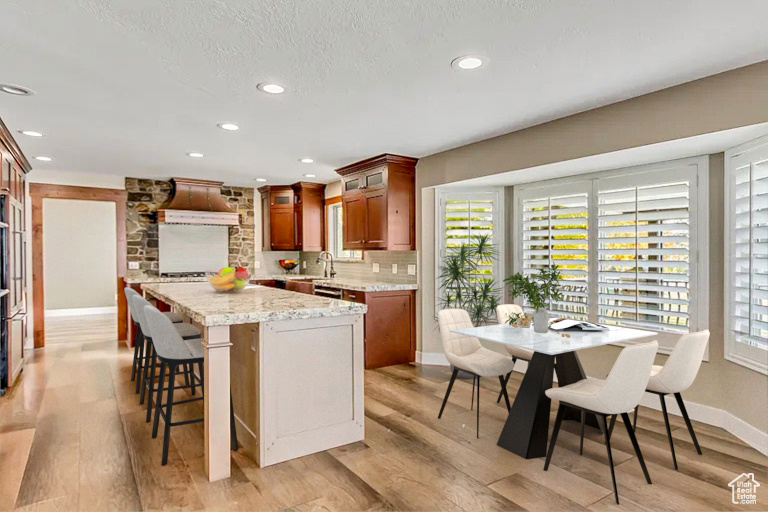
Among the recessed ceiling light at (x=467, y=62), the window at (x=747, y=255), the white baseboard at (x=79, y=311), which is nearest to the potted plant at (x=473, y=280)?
the window at (x=747, y=255)

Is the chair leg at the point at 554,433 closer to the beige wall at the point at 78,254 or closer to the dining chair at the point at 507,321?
the dining chair at the point at 507,321

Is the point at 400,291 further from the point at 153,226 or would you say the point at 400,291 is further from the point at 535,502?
the point at 153,226

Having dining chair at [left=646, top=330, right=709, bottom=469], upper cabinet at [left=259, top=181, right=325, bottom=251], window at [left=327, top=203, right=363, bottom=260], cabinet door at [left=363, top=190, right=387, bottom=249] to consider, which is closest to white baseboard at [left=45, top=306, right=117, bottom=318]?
upper cabinet at [left=259, top=181, right=325, bottom=251]

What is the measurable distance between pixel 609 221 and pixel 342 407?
281 centimetres

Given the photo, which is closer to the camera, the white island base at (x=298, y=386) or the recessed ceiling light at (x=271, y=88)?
the white island base at (x=298, y=386)

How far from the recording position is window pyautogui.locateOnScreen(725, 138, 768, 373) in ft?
9.44

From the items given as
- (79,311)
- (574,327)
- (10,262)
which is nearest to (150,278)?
(10,262)

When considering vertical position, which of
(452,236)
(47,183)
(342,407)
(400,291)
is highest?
(47,183)

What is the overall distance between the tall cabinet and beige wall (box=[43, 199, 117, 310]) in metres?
4.88

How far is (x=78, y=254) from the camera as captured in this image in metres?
9.59

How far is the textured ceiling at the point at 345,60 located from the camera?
2059 mm

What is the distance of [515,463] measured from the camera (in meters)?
2.74

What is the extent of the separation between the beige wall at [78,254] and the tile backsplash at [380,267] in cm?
551

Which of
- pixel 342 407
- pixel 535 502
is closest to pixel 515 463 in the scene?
pixel 535 502
